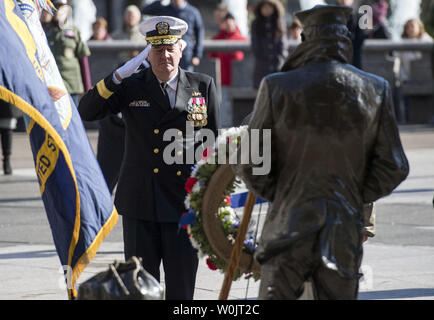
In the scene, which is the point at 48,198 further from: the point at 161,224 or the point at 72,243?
the point at 161,224

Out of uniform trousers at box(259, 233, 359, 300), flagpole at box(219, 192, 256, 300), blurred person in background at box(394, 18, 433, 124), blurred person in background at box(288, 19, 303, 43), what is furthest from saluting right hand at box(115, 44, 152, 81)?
blurred person in background at box(394, 18, 433, 124)

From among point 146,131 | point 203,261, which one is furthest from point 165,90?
point 203,261

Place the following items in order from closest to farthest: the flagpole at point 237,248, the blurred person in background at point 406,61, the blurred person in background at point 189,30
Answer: the flagpole at point 237,248 → the blurred person in background at point 189,30 → the blurred person in background at point 406,61

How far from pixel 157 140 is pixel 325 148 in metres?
1.70

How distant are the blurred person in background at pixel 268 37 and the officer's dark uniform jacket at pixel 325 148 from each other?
12.2m

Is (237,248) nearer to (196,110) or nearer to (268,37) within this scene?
(196,110)

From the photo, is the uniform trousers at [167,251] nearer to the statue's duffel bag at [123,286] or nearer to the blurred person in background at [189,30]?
the statue's duffel bag at [123,286]

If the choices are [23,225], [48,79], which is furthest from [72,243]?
[23,225]

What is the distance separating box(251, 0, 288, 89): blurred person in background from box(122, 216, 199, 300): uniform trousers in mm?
11134

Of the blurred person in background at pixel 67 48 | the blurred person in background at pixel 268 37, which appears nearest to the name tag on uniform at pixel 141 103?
the blurred person in background at pixel 67 48

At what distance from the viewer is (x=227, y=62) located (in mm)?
19359

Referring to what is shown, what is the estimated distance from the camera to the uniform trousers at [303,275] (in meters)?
4.42

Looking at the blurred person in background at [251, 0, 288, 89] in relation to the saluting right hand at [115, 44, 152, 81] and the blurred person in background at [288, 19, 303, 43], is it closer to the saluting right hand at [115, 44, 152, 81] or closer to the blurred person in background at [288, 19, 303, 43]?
the blurred person in background at [288, 19, 303, 43]

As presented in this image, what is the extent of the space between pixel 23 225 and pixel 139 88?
14.3ft
